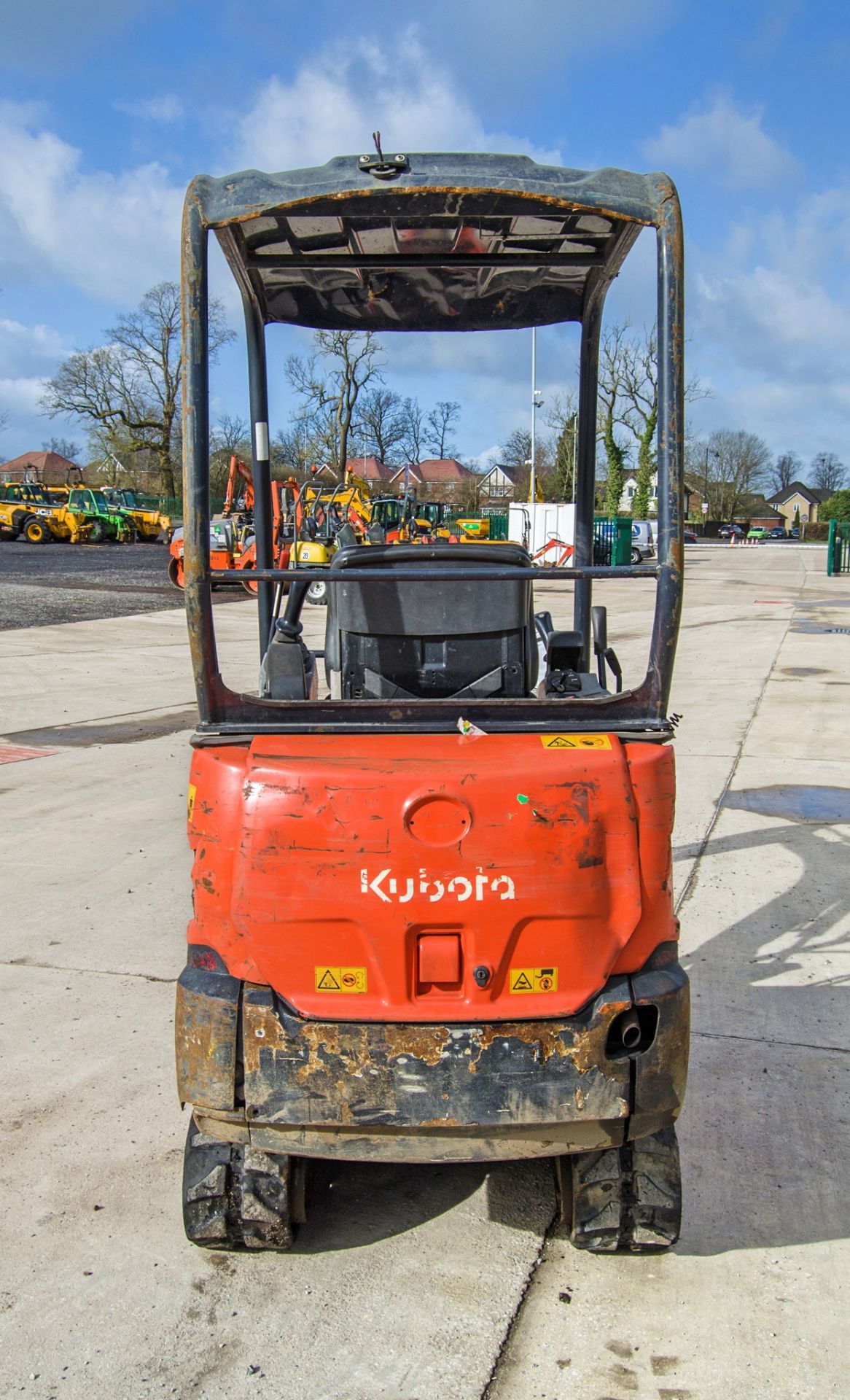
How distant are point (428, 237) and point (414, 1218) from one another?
2574 mm

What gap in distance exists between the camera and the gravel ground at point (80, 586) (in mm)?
18234

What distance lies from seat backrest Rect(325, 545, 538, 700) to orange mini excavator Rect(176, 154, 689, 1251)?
2.11 feet

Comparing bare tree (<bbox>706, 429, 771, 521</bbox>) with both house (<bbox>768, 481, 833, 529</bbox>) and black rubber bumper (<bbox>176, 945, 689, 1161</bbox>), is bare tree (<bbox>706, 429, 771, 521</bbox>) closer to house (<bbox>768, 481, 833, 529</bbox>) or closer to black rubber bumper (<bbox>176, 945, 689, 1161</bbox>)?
house (<bbox>768, 481, 833, 529</bbox>)

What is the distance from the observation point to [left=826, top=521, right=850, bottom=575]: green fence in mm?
33969

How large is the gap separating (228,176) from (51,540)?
42.6 m

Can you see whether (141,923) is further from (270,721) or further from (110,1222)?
(270,721)

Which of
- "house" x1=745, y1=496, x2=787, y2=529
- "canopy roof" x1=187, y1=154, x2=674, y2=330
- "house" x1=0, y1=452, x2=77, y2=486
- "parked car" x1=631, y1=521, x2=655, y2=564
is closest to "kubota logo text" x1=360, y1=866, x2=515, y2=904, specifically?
"canopy roof" x1=187, y1=154, x2=674, y2=330

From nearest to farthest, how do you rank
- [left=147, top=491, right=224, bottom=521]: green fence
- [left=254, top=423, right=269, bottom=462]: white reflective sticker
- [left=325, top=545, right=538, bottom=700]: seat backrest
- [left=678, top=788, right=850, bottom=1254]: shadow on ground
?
[left=678, top=788, right=850, bottom=1254]: shadow on ground → [left=325, top=545, right=538, bottom=700]: seat backrest → [left=254, top=423, right=269, bottom=462]: white reflective sticker → [left=147, top=491, right=224, bottom=521]: green fence

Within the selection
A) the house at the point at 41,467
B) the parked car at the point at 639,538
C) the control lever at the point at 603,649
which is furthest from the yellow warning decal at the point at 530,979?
the house at the point at 41,467

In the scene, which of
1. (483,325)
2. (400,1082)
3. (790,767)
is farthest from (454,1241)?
(790,767)

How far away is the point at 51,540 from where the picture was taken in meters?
42.6

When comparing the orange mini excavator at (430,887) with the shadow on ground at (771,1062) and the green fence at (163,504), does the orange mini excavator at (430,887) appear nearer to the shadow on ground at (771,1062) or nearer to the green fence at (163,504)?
the shadow on ground at (771,1062)

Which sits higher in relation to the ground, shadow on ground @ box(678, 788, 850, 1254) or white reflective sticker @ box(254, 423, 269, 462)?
white reflective sticker @ box(254, 423, 269, 462)

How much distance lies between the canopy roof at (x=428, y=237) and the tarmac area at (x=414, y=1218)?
A: 2.44 metres
